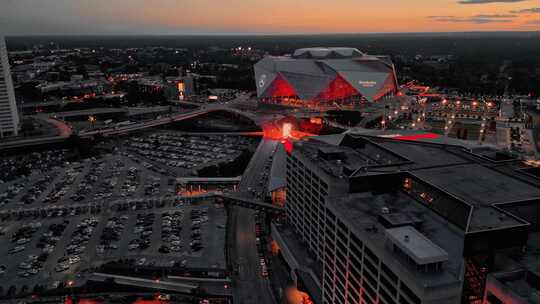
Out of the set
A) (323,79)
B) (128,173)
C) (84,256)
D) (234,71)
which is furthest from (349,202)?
(234,71)

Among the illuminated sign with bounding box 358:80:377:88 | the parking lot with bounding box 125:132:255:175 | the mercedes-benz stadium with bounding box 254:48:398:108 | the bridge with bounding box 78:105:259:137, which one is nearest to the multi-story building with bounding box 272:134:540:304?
the parking lot with bounding box 125:132:255:175

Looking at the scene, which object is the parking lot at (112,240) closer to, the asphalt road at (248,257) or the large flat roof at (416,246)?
the asphalt road at (248,257)

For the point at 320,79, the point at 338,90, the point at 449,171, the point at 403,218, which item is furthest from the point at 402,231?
the point at 338,90

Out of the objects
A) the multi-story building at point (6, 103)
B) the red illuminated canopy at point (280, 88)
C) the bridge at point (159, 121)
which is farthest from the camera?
the red illuminated canopy at point (280, 88)

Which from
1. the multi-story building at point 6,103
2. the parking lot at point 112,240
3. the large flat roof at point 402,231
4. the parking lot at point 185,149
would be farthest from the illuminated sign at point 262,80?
the large flat roof at point 402,231

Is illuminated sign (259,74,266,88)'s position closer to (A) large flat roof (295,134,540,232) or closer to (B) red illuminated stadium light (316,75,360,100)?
(B) red illuminated stadium light (316,75,360,100)

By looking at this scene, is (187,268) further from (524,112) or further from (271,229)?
(524,112)
